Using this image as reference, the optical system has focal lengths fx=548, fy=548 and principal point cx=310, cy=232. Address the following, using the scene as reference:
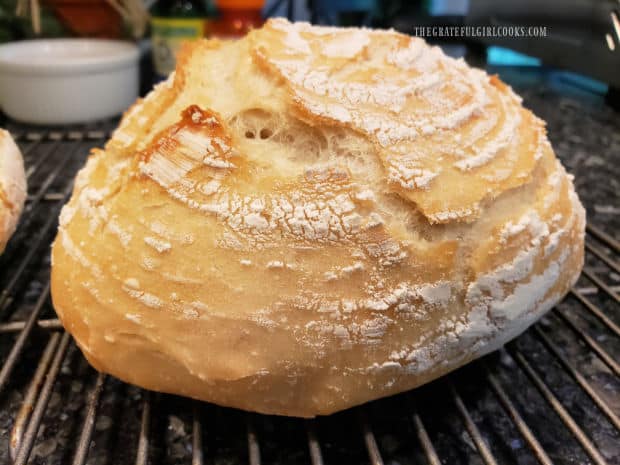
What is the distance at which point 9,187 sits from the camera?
994 millimetres

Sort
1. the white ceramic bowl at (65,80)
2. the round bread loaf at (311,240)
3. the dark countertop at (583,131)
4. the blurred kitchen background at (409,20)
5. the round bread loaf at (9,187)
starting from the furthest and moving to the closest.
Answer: the blurred kitchen background at (409,20), the white ceramic bowl at (65,80), the dark countertop at (583,131), the round bread loaf at (9,187), the round bread loaf at (311,240)

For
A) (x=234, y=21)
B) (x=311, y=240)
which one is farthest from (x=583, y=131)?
(x=311, y=240)

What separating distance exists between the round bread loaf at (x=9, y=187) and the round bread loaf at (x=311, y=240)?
186mm

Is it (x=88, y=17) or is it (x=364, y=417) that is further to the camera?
(x=88, y=17)

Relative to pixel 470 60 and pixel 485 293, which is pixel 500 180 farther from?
pixel 470 60

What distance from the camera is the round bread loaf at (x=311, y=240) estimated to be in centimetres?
69

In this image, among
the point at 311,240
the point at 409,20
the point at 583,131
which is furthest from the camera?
the point at 409,20

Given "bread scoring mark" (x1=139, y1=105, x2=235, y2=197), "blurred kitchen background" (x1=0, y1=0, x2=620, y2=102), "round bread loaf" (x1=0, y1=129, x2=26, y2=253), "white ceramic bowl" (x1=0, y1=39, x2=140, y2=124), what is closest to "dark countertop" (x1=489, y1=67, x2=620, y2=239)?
"blurred kitchen background" (x1=0, y1=0, x2=620, y2=102)

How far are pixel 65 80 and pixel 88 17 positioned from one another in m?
0.42

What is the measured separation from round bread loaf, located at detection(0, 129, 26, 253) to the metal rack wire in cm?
14

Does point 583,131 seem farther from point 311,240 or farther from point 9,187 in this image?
point 9,187

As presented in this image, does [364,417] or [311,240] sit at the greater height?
[311,240]

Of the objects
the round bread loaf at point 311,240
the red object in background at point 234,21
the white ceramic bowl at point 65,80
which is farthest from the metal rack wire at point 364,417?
the red object in background at point 234,21

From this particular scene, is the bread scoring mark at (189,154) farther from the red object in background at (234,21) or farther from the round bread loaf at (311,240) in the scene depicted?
the red object in background at (234,21)
